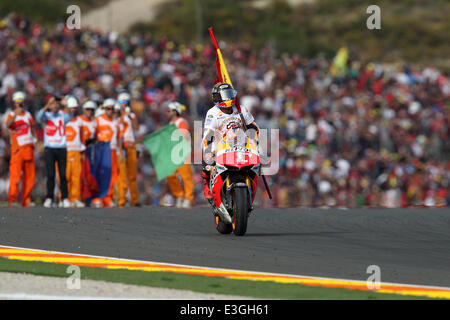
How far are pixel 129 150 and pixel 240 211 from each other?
22.8 feet

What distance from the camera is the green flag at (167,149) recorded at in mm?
19516

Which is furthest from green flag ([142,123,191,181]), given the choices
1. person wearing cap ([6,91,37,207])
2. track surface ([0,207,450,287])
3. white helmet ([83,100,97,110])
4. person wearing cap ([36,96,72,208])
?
person wearing cap ([6,91,37,207])

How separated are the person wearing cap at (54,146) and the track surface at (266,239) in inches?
63.0

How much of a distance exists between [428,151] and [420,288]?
68.9 ft

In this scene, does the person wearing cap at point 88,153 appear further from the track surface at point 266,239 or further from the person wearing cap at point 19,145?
the track surface at point 266,239

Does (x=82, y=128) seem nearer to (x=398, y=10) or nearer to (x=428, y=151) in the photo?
(x=428, y=151)

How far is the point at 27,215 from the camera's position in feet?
48.9

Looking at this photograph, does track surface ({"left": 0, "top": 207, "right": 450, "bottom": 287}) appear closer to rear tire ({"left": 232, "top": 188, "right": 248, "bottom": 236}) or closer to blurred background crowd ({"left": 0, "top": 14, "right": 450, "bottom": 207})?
rear tire ({"left": 232, "top": 188, "right": 248, "bottom": 236})

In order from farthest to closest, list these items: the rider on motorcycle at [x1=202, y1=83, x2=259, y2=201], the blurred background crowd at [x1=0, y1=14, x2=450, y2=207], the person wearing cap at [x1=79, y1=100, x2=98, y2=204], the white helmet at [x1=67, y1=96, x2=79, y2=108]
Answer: the blurred background crowd at [x1=0, y1=14, x2=450, y2=207] < the person wearing cap at [x1=79, y1=100, x2=98, y2=204] < the white helmet at [x1=67, y1=96, x2=79, y2=108] < the rider on motorcycle at [x1=202, y1=83, x2=259, y2=201]

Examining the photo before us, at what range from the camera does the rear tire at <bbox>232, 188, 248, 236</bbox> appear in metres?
12.4

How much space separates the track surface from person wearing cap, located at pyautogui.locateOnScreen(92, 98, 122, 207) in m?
1.45

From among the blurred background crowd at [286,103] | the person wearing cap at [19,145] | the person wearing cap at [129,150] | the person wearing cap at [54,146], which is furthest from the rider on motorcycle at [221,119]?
the blurred background crowd at [286,103]
